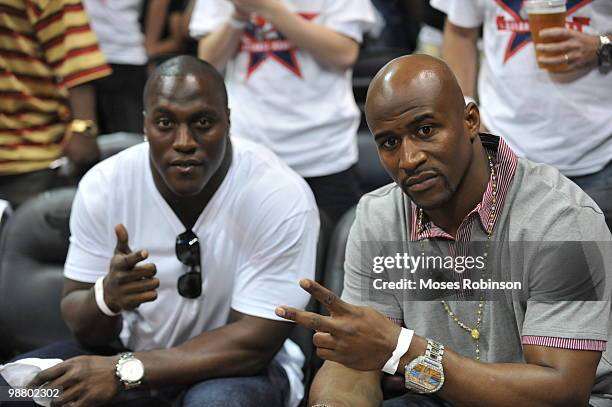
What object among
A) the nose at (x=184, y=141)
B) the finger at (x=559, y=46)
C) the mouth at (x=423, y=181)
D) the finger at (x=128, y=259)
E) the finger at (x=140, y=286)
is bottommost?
the finger at (x=140, y=286)

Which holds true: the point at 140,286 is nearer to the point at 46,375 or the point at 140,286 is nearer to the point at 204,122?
the point at 46,375

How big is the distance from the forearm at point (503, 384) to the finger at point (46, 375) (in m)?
0.90

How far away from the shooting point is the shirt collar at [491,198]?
Result: 214 cm

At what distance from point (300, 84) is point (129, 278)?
1.09 meters

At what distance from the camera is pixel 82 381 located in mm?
2359

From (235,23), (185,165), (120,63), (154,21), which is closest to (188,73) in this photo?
(185,165)

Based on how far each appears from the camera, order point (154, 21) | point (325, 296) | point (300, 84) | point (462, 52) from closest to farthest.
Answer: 1. point (325, 296)
2. point (462, 52)
3. point (300, 84)
4. point (154, 21)

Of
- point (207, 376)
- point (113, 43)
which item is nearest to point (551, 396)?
point (207, 376)

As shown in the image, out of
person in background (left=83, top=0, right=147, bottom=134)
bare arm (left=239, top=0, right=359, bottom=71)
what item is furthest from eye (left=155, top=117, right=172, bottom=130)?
person in background (left=83, top=0, right=147, bottom=134)

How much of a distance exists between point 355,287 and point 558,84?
0.91 meters

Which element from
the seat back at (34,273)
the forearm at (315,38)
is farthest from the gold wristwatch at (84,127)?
the forearm at (315,38)

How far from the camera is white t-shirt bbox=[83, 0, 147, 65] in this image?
4.45m

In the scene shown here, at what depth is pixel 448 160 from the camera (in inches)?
82.3

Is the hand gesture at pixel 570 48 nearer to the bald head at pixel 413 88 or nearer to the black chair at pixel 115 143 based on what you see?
the bald head at pixel 413 88
